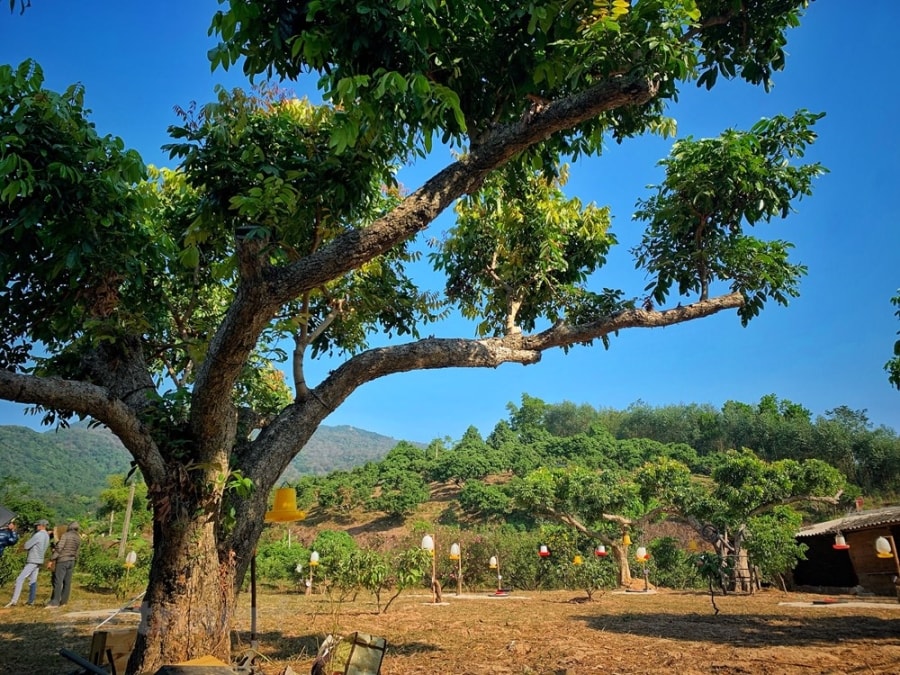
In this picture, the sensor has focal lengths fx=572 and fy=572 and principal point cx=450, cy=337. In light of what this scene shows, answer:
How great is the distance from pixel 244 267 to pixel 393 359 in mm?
1789

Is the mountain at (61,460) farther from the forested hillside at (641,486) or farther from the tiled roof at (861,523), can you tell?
the tiled roof at (861,523)

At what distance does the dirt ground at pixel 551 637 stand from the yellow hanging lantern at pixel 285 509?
3.62ft

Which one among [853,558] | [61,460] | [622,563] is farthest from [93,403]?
[61,460]

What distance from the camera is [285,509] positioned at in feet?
18.1

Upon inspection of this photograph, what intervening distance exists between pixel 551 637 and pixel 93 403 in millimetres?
6162

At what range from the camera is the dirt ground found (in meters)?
5.41

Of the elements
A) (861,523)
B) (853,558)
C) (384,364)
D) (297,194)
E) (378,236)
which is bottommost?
(853,558)

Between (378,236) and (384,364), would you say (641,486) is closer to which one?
(384,364)

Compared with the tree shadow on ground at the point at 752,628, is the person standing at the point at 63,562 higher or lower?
higher

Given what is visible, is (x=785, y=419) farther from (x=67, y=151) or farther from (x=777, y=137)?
(x=67, y=151)

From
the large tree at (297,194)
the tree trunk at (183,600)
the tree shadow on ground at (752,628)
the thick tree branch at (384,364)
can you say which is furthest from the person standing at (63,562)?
the tree shadow on ground at (752,628)

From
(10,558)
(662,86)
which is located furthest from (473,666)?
(10,558)

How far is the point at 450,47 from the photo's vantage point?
4328mm

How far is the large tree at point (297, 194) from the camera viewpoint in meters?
3.76
